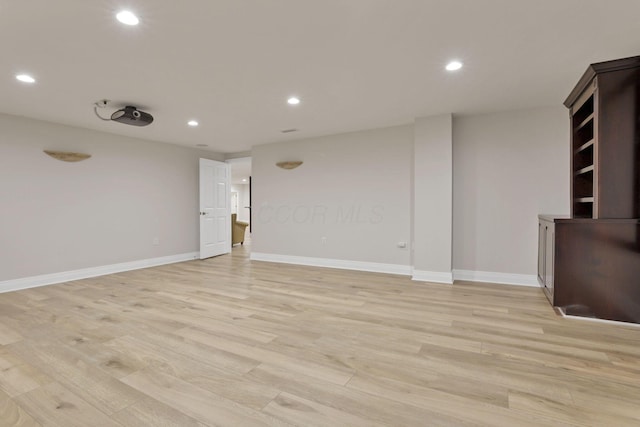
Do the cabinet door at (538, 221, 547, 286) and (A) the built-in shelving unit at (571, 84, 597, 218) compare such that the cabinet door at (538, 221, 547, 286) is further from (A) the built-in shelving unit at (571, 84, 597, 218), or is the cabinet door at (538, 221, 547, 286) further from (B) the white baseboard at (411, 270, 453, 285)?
(B) the white baseboard at (411, 270, 453, 285)

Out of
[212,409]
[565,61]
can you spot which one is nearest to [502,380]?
[212,409]

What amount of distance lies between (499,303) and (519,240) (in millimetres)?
1179

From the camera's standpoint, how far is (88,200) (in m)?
4.72

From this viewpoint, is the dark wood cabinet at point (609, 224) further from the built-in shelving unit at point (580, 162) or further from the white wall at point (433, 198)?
the white wall at point (433, 198)

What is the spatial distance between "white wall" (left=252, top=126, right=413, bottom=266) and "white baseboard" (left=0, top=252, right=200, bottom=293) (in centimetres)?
165

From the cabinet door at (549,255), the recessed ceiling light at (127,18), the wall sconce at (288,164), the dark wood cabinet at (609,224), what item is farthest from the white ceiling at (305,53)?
the wall sconce at (288,164)

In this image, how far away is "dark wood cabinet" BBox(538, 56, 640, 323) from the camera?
2.54m

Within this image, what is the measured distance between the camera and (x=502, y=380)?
1.82m

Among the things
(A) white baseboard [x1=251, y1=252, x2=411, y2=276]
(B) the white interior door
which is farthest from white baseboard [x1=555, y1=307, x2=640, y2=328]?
(B) the white interior door

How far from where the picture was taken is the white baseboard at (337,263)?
189 inches

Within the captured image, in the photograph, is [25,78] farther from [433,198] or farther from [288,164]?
[433,198]

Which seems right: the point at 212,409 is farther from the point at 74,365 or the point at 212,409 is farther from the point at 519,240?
the point at 519,240

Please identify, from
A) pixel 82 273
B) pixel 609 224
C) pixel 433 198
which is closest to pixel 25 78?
pixel 82 273

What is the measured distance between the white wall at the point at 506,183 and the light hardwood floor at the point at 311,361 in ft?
2.41
